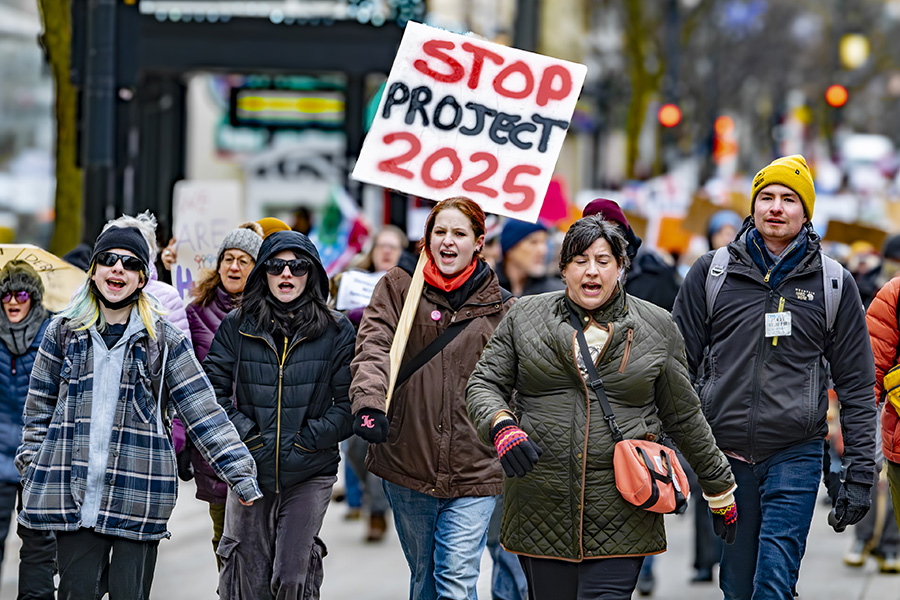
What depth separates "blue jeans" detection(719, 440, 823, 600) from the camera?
5.77 m

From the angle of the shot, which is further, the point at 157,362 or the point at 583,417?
the point at 157,362

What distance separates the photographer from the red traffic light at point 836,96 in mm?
24734

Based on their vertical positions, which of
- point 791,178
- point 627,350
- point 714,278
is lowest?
point 627,350

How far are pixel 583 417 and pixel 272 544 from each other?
1.52 m

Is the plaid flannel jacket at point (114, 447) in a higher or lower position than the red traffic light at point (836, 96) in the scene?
lower

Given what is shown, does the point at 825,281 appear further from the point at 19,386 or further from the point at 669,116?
the point at 669,116

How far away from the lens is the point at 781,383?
585 centimetres

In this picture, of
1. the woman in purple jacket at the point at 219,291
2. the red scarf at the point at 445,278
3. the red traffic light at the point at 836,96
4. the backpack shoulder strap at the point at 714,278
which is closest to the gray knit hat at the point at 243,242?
the woman in purple jacket at the point at 219,291

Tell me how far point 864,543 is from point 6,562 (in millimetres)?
5223

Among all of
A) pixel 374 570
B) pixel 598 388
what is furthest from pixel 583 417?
pixel 374 570

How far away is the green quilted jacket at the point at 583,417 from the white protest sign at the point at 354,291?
3.25m

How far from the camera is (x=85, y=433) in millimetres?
5406

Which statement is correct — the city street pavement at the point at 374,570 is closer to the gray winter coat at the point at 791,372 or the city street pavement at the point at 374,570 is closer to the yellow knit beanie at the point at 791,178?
the gray winter coat at the point at 791,372

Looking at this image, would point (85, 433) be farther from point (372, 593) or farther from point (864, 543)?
point (864, 543)
